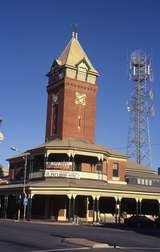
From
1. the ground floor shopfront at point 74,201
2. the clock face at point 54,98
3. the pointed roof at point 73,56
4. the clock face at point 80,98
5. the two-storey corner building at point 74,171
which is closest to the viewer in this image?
the ground floor shopfront at point 74,201

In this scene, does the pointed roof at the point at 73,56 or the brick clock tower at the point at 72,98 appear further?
the pointed roof at the point at 73,56

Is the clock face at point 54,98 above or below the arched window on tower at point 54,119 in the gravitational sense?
above

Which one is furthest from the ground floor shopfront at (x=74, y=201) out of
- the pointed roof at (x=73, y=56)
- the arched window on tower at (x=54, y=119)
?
the pointed roof at (x=73, y=56)

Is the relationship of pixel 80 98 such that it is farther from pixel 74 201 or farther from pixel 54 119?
pixel 74 201

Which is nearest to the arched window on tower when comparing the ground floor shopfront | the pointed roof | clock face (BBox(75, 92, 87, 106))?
clock face (BBox(75, 92, 87, 106))

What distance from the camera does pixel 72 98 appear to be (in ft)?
204

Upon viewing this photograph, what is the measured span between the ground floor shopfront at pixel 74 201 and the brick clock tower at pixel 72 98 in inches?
356

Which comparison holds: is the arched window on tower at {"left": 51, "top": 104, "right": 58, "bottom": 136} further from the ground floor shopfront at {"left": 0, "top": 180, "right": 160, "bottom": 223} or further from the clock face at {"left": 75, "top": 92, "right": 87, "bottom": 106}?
the ground floor shopfront at {"left": 0, "top": 180, "right": 160, "bottom": 223}

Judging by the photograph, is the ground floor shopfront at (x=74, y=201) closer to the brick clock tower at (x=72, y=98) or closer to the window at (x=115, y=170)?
the window at (x=115, y=170)

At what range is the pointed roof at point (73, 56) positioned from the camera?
208 feet

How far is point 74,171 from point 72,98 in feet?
38.7

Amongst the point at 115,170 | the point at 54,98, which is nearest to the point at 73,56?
the point at 54,98

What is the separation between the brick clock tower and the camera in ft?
201

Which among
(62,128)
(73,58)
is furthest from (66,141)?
(73,58)
